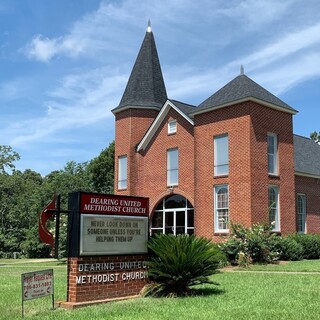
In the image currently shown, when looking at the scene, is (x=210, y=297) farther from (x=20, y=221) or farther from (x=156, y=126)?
(x=20, y=221)

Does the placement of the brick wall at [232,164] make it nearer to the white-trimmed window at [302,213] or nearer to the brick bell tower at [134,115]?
the brick bell tower at [134,115]

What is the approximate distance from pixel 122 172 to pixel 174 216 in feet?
16.8

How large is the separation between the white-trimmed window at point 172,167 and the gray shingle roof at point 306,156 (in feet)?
22.1

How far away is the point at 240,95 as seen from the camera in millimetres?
24094

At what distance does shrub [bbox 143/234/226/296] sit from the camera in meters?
11.2

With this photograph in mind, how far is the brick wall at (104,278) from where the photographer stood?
1040cm

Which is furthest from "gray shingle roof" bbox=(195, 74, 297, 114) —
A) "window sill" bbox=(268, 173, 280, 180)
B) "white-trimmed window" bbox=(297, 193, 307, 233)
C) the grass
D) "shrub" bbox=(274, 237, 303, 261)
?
the grass

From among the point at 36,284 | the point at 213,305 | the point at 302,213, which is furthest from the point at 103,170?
the point at 213,305

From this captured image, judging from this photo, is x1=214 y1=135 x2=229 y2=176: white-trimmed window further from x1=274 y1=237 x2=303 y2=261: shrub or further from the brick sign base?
the brick sign base

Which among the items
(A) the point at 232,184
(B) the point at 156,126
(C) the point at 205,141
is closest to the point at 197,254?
(A) the point at 232,184

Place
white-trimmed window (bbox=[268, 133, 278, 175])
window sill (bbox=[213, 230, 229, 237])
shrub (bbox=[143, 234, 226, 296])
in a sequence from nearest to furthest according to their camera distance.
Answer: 1. shrub (bbox=[143, 234, 226, 296])
2. window sill (bbox=[213, 230, 229, 237])
3. white-trimmed window (bbox=[268, 133, 278, 175])

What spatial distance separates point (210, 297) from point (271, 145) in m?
15.7

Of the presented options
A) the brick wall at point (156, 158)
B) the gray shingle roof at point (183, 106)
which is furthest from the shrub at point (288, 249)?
the gray shingle roof at point (183, 106)

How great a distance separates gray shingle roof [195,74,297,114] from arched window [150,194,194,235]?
5593 mm
